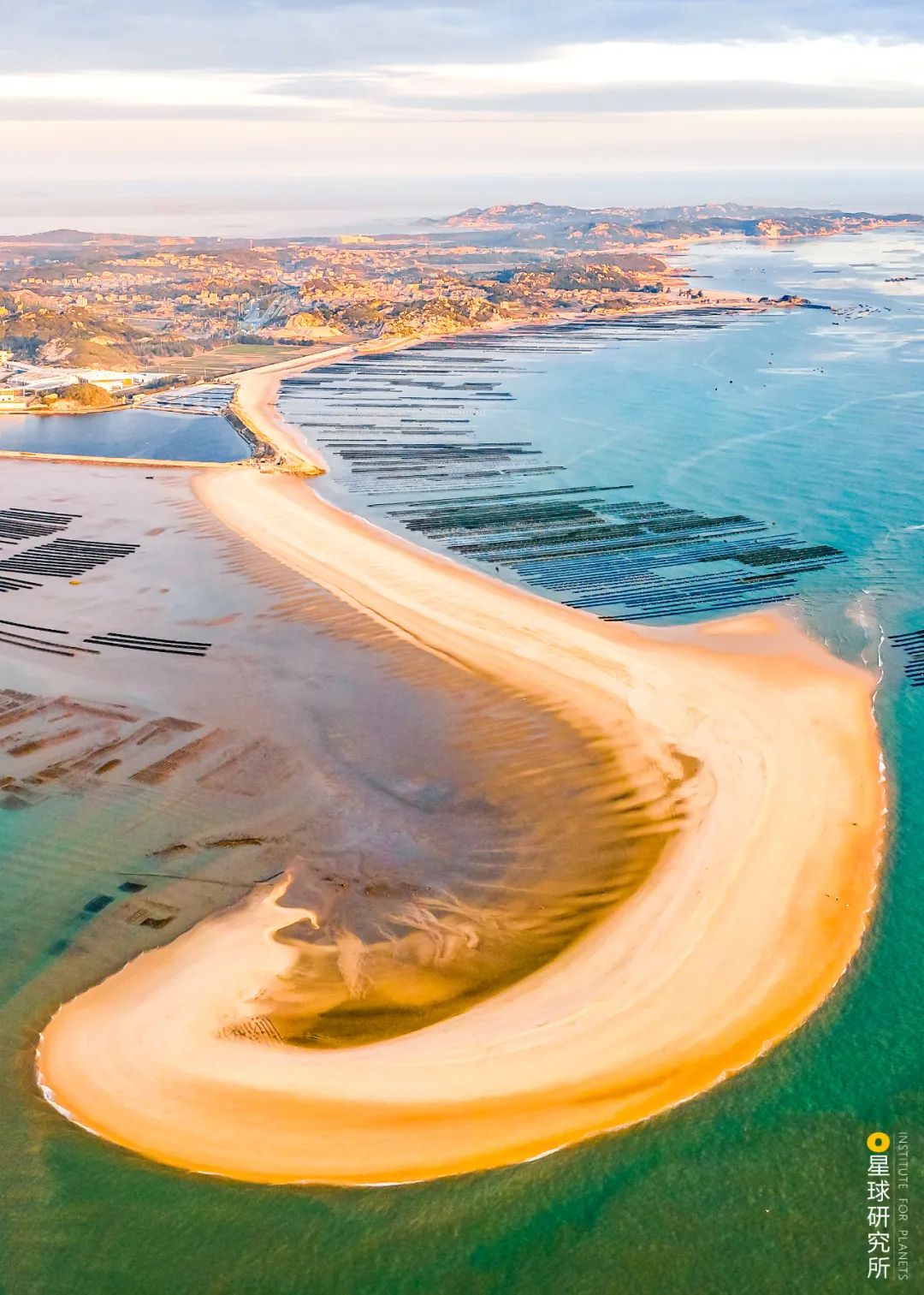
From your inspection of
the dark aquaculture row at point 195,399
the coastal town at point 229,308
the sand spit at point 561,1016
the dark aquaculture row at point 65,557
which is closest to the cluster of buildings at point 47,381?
the coastal town at point 229,308

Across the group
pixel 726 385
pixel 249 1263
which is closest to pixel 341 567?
pixel 249 1263

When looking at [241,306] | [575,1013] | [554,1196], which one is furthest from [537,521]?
[241,306]

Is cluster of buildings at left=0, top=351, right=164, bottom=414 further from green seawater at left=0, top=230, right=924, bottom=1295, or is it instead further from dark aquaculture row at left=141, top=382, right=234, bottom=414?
green seawater at left=0, top=230, right=924, bottom=1295

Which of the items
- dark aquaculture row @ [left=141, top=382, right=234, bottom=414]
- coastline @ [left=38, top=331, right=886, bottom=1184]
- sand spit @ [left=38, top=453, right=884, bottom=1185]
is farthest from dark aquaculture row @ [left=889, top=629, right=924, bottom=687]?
dark aquaculture row @ [left=141, top=382, right=234, bottom=414]

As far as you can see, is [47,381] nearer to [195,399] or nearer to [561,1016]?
[195,399]

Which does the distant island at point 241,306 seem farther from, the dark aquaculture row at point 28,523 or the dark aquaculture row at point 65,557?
the dark aquaculture row at point 65,557
